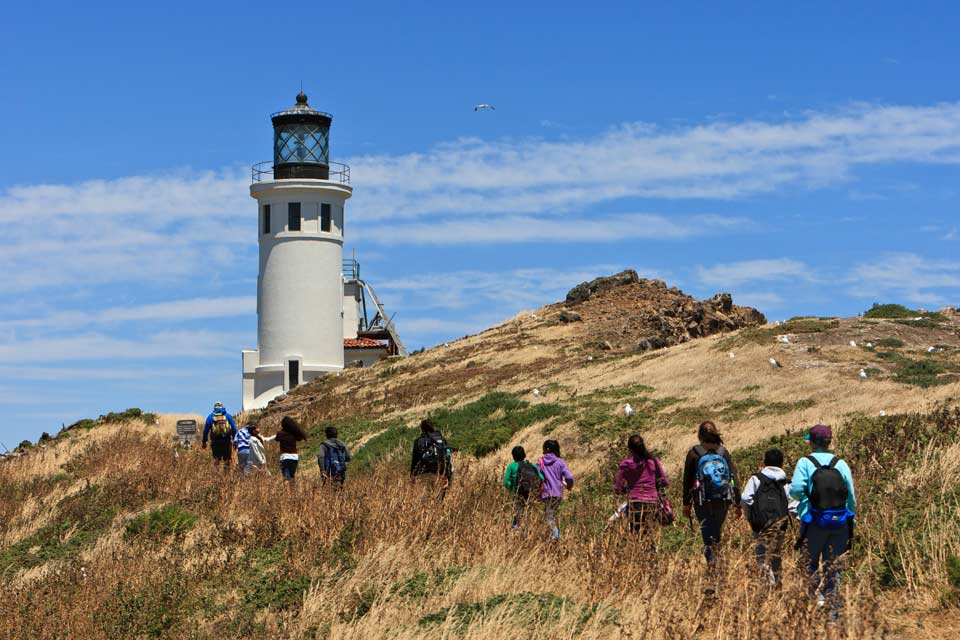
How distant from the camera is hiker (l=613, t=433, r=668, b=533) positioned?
12914 millimetres

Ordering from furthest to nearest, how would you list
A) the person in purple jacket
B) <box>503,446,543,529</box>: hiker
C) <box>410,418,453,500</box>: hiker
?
1. <box>410,418,453,500</box>: hiker
2. the person in purple jacket
3. <box>503,446,543,529</box>: hiker

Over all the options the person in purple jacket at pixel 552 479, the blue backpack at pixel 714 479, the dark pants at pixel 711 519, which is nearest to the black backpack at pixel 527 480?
the person in purple jacket at pixel 552 479

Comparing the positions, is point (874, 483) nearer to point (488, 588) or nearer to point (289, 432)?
point (488, 588)

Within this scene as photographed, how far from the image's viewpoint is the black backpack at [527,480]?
14047 mm

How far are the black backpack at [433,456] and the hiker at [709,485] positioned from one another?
447cm

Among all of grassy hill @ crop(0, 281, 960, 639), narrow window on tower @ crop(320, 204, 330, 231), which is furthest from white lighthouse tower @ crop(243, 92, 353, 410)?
grassy hill @ crop(0, 281, 960, 639)

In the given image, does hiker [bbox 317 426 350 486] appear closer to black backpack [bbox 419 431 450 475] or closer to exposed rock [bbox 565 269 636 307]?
black backpack [bbox 419 431 450 475]

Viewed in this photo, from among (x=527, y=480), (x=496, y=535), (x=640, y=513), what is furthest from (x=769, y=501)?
(x=527, y=480)

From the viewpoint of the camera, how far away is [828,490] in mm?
10109

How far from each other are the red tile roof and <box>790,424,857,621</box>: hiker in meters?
49.8

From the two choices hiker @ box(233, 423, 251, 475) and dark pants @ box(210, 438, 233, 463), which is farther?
dark pants @ box(210, 438, 233, 463)

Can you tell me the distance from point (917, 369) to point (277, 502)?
17.9m

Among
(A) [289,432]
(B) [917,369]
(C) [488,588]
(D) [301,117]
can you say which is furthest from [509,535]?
(D) [301,117]

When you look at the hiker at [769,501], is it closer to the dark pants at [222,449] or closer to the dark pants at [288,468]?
the dark pants at [288,468]
